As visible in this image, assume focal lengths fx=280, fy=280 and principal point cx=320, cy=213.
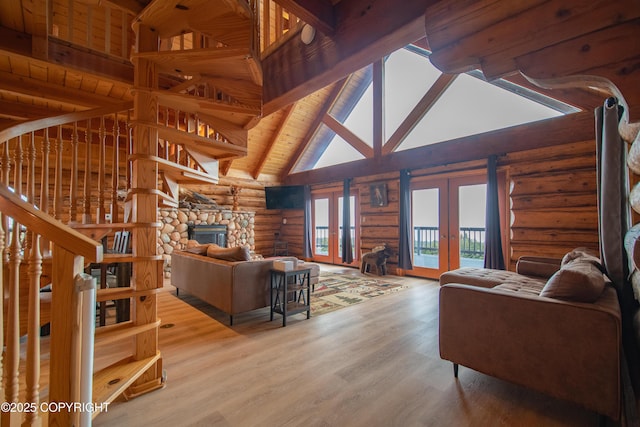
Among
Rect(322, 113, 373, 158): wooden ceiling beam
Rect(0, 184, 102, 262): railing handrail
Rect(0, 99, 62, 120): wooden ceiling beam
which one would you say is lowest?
Rect(0, 184, 102, 262): railing handrail

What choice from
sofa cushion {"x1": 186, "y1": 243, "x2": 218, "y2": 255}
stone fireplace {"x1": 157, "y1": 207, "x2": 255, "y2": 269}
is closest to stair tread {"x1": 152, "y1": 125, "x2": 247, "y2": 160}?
sofa cushion {"x1": 186, "y1": 243, "x2": 218, "y2": 255}

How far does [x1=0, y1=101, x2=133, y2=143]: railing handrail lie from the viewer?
1.65m

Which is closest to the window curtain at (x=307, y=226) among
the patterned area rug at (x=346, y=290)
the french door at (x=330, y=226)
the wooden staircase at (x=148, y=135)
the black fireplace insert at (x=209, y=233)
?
the french door at (x=330, y=226)

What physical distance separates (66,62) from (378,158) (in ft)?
17.1

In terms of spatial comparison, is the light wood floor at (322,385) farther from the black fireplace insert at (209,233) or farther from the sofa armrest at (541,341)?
the black fireplace insert at (209,233)

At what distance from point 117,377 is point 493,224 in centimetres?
505

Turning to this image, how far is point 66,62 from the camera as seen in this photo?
231cm

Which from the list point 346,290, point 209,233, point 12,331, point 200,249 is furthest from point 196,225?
point 12,331

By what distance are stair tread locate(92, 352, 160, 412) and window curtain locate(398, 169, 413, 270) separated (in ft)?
15.8

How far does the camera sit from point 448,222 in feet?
17.9

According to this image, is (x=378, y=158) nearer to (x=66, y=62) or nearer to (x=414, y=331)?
(x=414, y=331)

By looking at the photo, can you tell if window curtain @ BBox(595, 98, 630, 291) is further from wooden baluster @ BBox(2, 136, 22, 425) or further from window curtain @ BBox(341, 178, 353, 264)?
window curtain @ BBox(341, 178, 353, 264)

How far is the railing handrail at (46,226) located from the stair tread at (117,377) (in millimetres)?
942

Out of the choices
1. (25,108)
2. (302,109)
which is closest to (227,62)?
(25,108)
